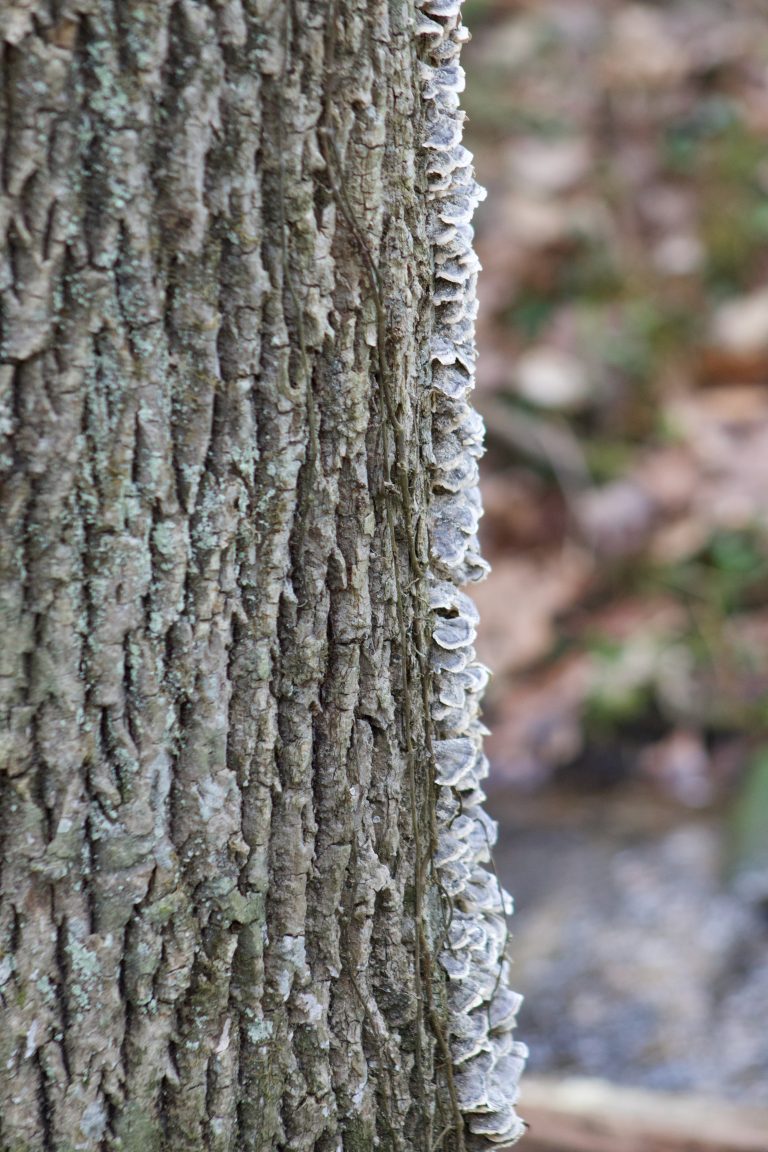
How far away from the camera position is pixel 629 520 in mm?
4797

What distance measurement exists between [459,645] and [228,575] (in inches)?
12.7

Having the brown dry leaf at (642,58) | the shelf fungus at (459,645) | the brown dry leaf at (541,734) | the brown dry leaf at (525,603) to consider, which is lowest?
the shelf fungus at (459,645)

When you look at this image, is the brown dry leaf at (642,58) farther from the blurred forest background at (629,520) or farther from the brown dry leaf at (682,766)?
the brown dry leaf at (682,766)

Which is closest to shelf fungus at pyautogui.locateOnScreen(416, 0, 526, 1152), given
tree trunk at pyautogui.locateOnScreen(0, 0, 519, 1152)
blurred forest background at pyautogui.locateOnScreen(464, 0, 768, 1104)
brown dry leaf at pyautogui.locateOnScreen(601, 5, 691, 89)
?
tree trunk at pyautogui.locateOnScreen(0, 0, 519, 1152)

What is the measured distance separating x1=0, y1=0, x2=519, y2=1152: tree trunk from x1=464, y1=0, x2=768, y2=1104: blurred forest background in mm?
1949

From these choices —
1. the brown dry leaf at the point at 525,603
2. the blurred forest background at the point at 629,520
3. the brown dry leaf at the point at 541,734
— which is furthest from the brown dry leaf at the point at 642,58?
the brown dry leaf at the point at 541,734

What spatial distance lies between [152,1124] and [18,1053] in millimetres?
181

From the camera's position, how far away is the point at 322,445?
1.16m

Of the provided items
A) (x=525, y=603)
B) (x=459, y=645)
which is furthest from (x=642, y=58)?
(x=459, y=645)

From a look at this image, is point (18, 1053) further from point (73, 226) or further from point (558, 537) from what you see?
point (558, 537)

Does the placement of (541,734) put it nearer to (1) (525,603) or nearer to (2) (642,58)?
(1) (525,603)

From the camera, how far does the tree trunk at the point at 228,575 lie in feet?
3.34

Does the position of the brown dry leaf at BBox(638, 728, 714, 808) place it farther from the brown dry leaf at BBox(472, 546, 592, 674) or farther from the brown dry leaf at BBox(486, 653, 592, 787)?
the brown dry leaf at BBox(472, 546, 592, 674)

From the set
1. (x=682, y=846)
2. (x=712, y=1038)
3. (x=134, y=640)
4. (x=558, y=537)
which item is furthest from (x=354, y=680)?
(x=558, y=537)
